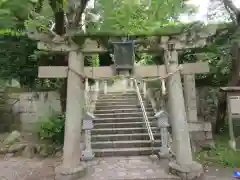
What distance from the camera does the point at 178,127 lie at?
5.84m

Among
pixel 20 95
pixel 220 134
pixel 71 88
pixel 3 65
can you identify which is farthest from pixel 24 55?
pixel 220 134

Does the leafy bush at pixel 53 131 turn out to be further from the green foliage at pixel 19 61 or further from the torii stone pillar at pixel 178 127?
the torii stone pillar at pixel 178 127

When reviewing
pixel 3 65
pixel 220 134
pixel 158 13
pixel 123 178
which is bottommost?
pixel 123 178

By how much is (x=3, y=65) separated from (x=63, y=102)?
3.23 metres

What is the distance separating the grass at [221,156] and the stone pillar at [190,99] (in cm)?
121

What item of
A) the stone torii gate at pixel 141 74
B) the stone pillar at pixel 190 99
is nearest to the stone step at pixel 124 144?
the stone pillar at pixel 190 99

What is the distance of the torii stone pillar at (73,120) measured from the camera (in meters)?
5.63

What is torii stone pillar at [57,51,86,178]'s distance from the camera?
18.5ft

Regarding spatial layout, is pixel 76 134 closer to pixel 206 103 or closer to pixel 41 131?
pixel 41 131

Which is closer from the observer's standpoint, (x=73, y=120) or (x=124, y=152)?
(x=73, y=120)

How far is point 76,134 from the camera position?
18.8 ft

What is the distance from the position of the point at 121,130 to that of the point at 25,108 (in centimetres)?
422

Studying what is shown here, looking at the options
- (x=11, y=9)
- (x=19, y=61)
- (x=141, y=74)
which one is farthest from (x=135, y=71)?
(x=19, y=61)

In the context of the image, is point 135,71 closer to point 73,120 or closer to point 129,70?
point 129,70
